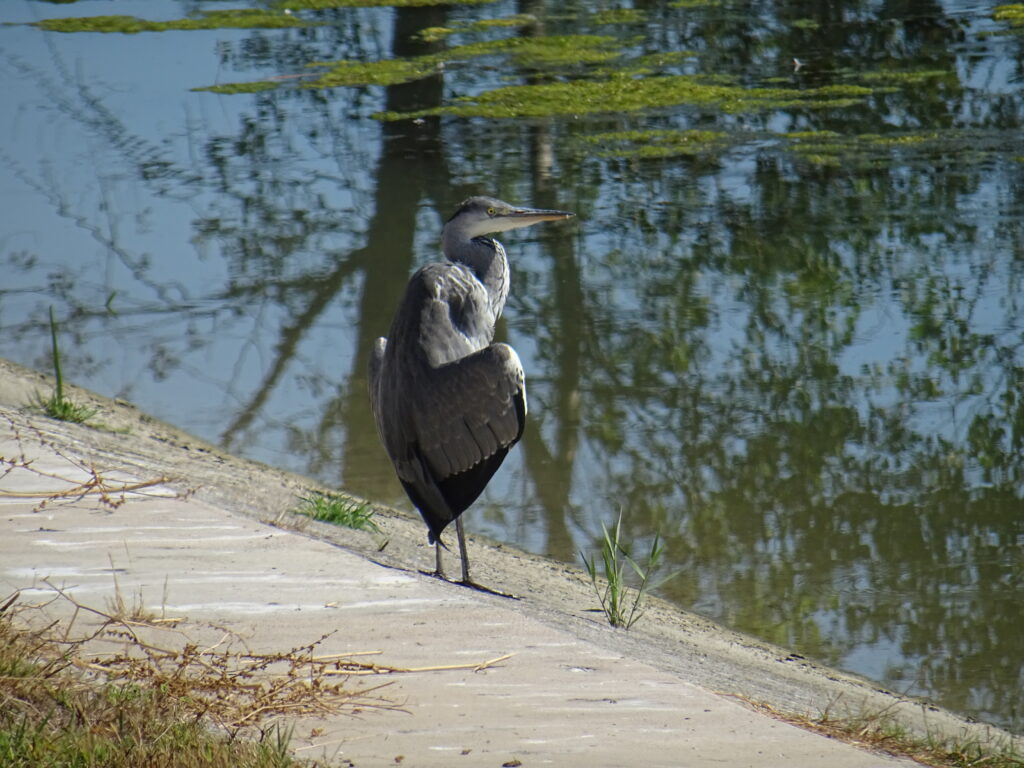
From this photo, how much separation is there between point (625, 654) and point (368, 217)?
8.16 metres

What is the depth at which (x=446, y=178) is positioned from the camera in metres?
12.5

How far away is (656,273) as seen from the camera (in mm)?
9875

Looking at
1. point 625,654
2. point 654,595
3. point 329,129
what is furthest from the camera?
point 329,129

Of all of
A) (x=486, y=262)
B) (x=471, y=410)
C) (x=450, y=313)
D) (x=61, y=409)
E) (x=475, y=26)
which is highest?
(x=475, y=26)

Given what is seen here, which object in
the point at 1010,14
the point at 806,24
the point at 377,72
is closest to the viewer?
the point at 377,72

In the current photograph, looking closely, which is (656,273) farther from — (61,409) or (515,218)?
(61,409)

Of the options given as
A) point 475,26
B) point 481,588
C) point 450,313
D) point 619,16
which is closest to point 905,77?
point 619,16

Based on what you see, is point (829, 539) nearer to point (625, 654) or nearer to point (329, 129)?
point (625, 654)

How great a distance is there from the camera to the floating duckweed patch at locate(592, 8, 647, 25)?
18.4 metres

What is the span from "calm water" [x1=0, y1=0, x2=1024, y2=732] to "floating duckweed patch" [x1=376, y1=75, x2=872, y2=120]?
0.06 meters

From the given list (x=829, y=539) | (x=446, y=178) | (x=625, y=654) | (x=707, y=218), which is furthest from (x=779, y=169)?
(x=625, y=654)

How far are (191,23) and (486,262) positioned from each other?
15013 millimetres

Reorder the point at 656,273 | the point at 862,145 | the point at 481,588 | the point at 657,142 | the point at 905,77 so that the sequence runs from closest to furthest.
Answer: the point at 481,588
the point at 656,273
the point at 862,145
the point at 657,142
the point at 905,77

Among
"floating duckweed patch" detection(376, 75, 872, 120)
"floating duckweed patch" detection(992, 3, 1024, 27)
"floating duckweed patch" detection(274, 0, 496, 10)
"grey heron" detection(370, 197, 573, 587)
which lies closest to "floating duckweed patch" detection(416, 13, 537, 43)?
"floating duckweed patch" detection(274, 0, 496, 10)
